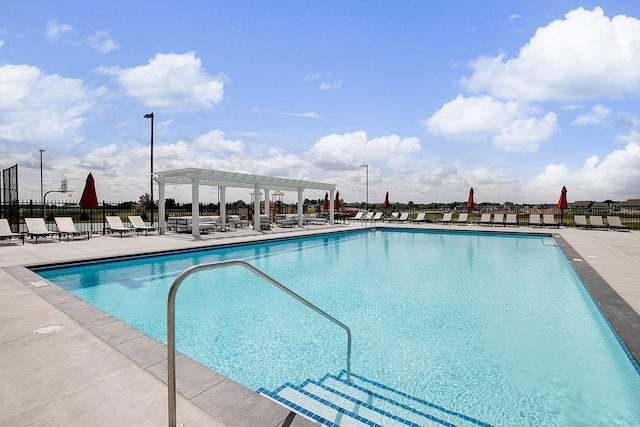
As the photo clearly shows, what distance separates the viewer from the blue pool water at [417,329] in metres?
3.33

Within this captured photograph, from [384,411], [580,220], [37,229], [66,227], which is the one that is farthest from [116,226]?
[580,220]

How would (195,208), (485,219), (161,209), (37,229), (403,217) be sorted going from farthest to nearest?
(403,217), (485,219), (161,209), (195,208), (37,229)

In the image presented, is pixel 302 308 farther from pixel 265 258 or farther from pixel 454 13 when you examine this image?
pixel 454 13

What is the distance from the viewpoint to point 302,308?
5.90m

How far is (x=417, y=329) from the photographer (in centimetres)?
500

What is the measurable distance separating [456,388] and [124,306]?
577 centimetres

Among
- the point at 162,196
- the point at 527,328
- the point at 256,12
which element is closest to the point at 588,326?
the point at 527,328

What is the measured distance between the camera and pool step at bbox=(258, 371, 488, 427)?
109 inches

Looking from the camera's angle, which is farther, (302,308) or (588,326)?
(302,308)

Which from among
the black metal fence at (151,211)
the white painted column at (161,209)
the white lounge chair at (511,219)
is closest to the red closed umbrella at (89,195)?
the black metal fence at (151,211)

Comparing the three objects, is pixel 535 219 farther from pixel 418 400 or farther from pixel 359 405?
pixel 359 405

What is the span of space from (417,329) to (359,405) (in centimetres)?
235

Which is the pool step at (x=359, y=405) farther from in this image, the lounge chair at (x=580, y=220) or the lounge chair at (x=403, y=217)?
the lounge chair at (x=580, y=220)

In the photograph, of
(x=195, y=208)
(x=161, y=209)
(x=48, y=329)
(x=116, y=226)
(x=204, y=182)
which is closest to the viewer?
(x=48, y=329)
